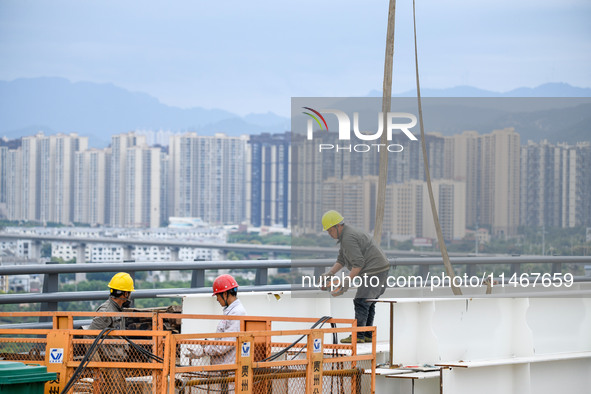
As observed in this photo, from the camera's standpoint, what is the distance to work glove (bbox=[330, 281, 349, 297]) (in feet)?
37.6

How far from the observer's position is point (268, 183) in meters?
181

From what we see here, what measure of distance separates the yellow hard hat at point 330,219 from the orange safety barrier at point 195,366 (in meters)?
2.08

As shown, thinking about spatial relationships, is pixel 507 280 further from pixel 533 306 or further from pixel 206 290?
pixel 206 290

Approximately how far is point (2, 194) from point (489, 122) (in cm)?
17532

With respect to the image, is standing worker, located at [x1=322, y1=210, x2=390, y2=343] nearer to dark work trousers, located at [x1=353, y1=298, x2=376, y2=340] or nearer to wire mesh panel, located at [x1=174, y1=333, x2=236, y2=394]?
dark work trousers, located at [x1=353, y1=298, x2=376, y2=340]

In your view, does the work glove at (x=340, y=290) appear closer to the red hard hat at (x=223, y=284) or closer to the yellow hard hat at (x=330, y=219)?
the yellow hard hat at (x=330, y=219)

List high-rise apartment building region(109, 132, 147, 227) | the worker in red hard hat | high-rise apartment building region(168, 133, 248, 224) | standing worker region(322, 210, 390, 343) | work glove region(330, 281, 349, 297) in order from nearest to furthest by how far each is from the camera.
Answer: the worker in red hard hat < standing worker region(322, 210, 390, 343) < work glove region(330, 281, 349, 297) < high-rise apartment building region(109, 132, 147, 227) < high-rise apartment building region(168, 133, 248, 224)

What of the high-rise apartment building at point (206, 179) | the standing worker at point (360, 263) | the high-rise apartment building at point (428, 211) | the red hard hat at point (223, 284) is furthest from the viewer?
the high-rise apartment building at point (206, 179)

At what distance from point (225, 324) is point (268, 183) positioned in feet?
562

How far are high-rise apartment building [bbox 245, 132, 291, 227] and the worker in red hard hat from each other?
504ft

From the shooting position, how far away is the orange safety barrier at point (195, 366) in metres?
7.86

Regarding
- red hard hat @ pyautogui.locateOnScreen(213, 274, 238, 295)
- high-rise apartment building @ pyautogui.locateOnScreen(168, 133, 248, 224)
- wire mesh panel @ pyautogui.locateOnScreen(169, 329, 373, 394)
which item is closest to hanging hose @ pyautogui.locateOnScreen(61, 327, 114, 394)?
wire mesh panel @ pyautogui.locateOnScreen(169, 329, 373, 394)

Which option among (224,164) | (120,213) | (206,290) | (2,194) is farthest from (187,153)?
(206,290)

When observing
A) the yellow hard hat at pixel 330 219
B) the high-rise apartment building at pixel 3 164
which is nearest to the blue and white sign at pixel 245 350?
the yellow hard hat at pixel 330 219
